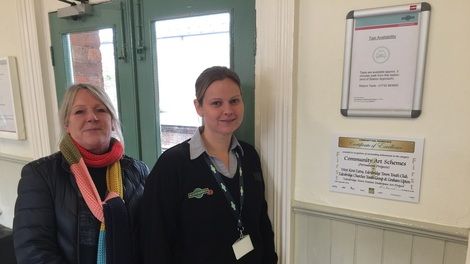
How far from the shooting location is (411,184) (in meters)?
1.10

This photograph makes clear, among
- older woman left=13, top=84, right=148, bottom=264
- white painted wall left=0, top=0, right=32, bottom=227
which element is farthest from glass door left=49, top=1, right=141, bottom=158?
older woman left=13, top=84, right=148, bottom=264

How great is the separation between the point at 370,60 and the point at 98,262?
1248mm

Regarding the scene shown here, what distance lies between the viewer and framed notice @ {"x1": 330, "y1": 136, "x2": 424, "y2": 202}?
109cm

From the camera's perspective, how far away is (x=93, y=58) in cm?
180

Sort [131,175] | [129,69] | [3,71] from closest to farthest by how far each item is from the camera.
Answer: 1. [131,175]
2. [129,69]
3. [3,71]

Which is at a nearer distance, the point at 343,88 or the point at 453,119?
the point at 453,119

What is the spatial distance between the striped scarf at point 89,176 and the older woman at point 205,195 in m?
0.16

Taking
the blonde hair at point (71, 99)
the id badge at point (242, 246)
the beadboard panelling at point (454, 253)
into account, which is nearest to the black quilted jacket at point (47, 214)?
the blonde hair at point (71, 99)

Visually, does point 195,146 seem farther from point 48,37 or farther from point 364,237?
point 48,37

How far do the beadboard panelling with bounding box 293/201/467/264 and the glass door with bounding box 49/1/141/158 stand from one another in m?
1.03

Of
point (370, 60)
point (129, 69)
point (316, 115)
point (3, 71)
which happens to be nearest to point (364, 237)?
point (316, 115)

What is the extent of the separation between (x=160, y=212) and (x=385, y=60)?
981 millimetres

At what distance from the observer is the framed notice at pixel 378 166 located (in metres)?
1.09

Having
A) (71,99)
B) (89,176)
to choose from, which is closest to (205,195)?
(89,176)
